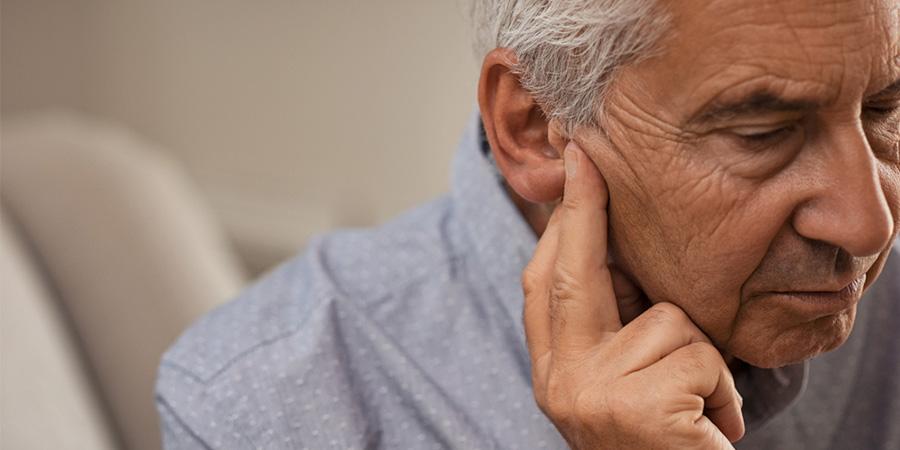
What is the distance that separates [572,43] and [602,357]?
307 millimetres

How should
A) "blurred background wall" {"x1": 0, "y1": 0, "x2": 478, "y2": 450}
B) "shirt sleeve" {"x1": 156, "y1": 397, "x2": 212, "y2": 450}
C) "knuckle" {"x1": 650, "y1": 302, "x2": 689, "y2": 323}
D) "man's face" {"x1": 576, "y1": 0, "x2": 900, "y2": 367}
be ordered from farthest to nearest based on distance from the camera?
"blurred background wall" {"x1": 0, "y1": 0, "x2": 478, "y2": 450}
"shirt sleeve" {"x1": 156, "y1": 397, "x2": 212, "y2": 450}
"knuckle" {"x1": 650, "y1": 302, "x2": 689, "y2": 323}
"man's face" {"x1": 576, "y1": 0, "x2": 900, "y2": 367}

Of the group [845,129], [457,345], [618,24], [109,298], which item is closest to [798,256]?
[845,129]

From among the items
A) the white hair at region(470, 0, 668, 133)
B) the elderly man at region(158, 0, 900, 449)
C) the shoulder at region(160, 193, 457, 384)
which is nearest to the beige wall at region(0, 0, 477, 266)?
the shoulder at region(160, 193, 457, 384)

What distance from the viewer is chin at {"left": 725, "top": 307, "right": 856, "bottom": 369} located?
44.7 inches

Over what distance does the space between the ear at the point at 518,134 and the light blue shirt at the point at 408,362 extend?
0.14 meters

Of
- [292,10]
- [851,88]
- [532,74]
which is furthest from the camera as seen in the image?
[292,10]

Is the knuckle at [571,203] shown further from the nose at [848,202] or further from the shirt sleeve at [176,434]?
the shirt sleeve at [176,434]

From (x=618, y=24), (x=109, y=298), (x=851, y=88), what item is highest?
(x=618, y=24)

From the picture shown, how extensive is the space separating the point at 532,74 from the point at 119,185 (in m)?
1.23

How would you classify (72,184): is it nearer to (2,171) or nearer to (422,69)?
(2,171)

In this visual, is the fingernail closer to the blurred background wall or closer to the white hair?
the white hair

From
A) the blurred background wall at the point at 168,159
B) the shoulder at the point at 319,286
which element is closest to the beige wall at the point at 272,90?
the blurred background wall at the point at 168,159

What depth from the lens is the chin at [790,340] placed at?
1.13m

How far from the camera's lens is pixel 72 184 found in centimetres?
216
